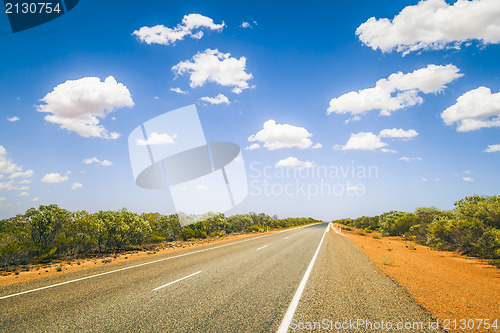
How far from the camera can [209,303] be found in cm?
516

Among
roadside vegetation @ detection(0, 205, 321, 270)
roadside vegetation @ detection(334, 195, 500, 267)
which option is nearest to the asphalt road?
roadside vegetation @ detection(0, 205, 321, 270)

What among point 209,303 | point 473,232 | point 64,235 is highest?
point 64,235

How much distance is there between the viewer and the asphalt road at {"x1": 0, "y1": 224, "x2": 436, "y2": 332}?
417 centimetres

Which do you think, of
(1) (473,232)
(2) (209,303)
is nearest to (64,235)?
(2) (209,303)

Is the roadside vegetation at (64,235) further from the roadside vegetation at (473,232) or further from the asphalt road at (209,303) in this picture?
the roadside vegetation at (473,232)

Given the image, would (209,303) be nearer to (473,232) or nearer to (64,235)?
(64,235)

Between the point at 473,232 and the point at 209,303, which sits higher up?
the point at 209,303

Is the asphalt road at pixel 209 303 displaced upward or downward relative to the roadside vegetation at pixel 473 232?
upward

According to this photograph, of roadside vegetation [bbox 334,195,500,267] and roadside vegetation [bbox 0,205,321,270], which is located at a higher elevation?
roadside vegetation [bbox 0,205,321,270]

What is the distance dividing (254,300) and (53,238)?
1745 cm

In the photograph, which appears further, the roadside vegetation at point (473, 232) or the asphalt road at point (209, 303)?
the roadside vegetation at point (473, 232)

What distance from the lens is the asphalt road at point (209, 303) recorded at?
4168 millimetres

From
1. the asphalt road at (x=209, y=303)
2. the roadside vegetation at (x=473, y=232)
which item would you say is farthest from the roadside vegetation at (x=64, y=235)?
the roadside vegetation at (x=473, y=232)

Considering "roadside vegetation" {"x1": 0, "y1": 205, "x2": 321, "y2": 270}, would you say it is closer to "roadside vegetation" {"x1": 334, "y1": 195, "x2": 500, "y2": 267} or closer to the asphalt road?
the asphalt road
